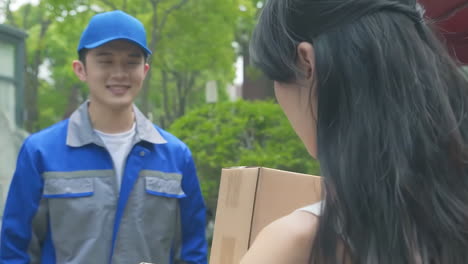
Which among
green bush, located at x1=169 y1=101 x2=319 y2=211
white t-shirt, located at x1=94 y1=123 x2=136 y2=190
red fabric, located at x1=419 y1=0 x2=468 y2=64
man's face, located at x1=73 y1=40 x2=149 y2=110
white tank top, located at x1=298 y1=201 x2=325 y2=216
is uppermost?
red fabric, located at x1=419 y1=0 x2=468 y2=64

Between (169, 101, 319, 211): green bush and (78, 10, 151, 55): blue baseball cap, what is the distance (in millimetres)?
4726

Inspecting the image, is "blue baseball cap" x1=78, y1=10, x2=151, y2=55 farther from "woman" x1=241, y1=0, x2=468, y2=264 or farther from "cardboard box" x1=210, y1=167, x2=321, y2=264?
"woman" x1=241, y1=0, x2=468, y2=264

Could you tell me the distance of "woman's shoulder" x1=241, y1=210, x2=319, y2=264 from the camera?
102 cm

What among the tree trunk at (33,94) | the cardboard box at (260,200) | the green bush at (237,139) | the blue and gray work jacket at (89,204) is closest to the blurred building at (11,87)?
the green bush at (237,139)

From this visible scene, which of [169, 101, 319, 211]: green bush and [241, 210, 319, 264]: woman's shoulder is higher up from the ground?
[241, 210, 319, 264]: woman's shoulder

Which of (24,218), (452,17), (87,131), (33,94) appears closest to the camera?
(452,17)

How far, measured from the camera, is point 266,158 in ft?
24.5

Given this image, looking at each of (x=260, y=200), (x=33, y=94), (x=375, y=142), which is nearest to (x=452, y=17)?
(x=260, y=200)

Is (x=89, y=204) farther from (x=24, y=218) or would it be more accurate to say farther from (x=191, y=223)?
(x=191, y=223)

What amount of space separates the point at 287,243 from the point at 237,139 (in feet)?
23.7

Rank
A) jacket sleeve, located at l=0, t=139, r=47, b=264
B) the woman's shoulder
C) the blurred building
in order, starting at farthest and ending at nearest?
1. the blurred building
2. jacket sleeve, located at l=0, t=139, r=47, b=264
3. the woman's shoulder

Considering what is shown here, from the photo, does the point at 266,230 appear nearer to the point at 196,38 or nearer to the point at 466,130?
the point at 466,130

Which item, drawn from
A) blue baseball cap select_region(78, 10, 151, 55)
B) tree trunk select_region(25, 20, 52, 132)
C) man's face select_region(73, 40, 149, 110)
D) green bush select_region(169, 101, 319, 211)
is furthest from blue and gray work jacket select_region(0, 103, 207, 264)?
tree trunk select_region(25, 20, 52, 132)

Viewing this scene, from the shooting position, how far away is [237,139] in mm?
8242
